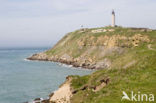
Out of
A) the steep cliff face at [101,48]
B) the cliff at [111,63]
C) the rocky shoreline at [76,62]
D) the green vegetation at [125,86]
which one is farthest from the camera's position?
the steep cliff face at [101,48]

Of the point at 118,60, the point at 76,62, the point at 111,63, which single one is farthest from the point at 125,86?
the point at 76,62

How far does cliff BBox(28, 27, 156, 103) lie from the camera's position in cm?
2801

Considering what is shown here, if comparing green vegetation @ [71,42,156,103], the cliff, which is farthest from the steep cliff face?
green vegetation @ [71,42,156,103]

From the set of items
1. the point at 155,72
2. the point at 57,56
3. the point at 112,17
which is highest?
the point at 112,17

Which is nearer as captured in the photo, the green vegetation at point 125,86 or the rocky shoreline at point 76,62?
the green vegetation at point 125,86

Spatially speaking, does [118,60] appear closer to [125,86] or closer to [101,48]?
[125,86]

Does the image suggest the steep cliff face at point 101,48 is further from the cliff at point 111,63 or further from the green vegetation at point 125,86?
the green vegetation at point 125,86

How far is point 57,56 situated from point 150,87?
116939 mm

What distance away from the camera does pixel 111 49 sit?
110m

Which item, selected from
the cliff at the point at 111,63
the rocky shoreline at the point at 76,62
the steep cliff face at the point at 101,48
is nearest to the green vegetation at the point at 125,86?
the cliff at the point at 111,63

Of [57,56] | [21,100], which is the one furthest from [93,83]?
[57,56]

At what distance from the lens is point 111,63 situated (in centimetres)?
9400

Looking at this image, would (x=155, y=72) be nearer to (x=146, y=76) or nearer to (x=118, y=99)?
(x=146, y=76)

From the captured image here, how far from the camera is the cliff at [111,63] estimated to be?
2801 cm
